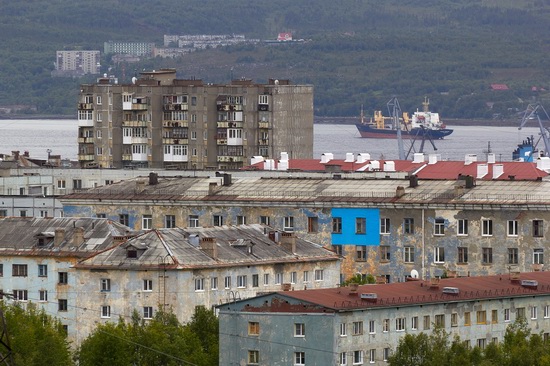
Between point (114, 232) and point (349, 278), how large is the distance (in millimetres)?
11061

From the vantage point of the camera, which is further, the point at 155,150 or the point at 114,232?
the point at 155,150

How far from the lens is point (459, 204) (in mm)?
106938

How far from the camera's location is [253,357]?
251ft

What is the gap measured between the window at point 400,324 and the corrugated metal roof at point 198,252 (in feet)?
43.9

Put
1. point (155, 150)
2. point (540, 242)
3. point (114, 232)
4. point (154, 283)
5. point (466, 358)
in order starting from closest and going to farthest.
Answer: point (466, 358) → point (154, 283) → point (114, 232) → point (540, 242) → point (155, 150)

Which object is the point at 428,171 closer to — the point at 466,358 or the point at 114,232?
the point at 114,232

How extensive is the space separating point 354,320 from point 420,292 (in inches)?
210

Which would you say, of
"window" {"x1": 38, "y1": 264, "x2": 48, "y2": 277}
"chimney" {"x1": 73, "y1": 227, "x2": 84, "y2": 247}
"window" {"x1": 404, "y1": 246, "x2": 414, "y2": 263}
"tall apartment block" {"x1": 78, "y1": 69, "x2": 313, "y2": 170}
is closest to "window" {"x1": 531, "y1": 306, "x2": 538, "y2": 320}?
"chimney" {"x1": 73, "y1": 227, "x2": 84, "y2": 247}

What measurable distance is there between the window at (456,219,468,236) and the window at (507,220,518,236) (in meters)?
2.03

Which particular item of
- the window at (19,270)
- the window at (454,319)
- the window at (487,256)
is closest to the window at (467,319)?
the window at (454,319)

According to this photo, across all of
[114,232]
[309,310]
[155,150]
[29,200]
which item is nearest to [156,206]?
[29,200]

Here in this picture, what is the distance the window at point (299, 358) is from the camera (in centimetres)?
7519

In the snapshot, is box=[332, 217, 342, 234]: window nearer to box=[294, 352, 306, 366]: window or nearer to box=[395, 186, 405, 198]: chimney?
box=[395, 186, 405, 198]: chimney

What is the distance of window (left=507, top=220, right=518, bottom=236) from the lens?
346 feet
